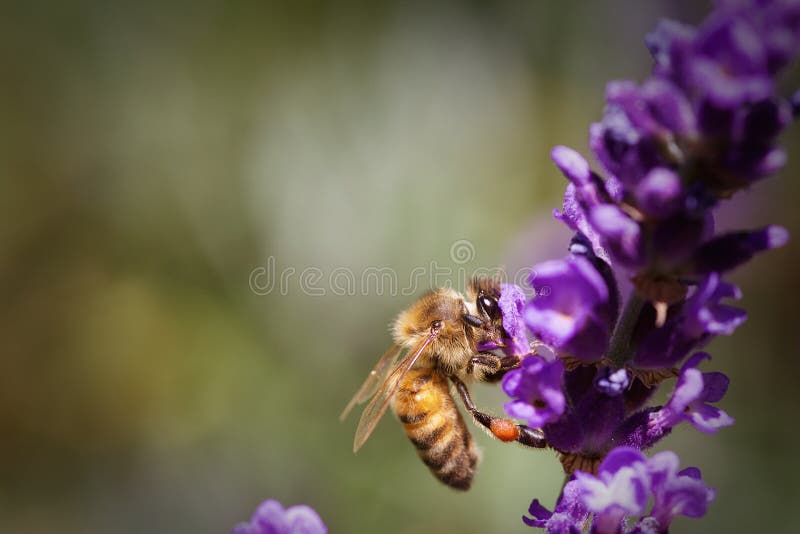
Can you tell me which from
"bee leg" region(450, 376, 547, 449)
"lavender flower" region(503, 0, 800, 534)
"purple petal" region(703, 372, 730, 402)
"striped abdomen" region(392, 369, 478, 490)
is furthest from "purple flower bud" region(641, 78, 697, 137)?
"striped abdomen" region(392, 369, 478, 490)

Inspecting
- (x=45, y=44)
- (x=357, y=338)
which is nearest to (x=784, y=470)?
(x=357, y=338)

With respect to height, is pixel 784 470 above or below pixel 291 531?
above

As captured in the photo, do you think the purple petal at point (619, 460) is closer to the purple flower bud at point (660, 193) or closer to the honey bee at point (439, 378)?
the purple flower bud at point (660, 193)

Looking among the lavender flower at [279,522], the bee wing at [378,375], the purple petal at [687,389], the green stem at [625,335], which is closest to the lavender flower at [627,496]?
the purple petal at [687,389]

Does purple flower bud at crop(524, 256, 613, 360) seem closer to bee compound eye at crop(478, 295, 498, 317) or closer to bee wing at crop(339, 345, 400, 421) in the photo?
bee compound eye at crop(478, 295, 498, 317)

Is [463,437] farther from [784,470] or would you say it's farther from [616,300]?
[784,470]

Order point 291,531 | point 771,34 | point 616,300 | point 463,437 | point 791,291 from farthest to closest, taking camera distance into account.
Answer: point 791,291 → point 463,437 → point 616,300 → point 291,531 → point 771,34
